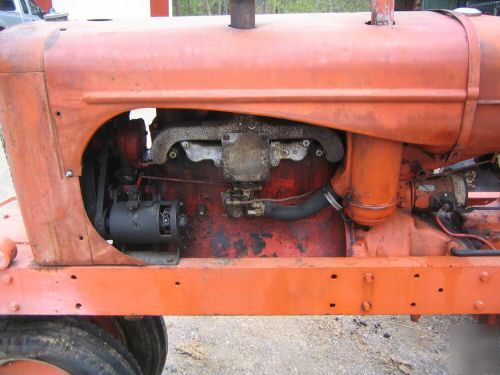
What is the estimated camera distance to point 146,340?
2.35m

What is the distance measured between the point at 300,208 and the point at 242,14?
0.79 meters

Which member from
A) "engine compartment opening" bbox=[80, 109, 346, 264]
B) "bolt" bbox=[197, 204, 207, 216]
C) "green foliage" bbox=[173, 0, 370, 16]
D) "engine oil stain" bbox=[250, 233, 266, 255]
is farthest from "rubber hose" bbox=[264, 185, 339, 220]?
"green foliage" bbox=[173, 0, 370, 16]

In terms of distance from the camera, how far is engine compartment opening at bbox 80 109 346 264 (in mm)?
1794

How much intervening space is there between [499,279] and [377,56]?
92 cm

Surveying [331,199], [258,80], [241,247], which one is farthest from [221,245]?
[258,80]

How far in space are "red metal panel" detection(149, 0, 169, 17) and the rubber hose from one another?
13.7m

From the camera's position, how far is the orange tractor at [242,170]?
5.23 feet

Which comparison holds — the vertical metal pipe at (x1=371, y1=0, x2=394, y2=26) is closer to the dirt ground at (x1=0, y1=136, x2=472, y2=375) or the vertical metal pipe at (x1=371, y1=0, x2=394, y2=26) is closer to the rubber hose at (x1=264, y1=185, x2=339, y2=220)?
the rubber hose at (x1=264, y1=185, x2=339, y2=220)

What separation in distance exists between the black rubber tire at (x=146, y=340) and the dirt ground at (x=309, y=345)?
443mm

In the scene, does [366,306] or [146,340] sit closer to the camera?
[366,306]

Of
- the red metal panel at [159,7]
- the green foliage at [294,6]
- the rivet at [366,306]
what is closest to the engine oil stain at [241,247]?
the rivet at [366,306]

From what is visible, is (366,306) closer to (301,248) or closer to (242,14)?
(301,248)

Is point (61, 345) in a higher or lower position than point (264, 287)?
lower

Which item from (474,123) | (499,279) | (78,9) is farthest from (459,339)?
(78,9)
